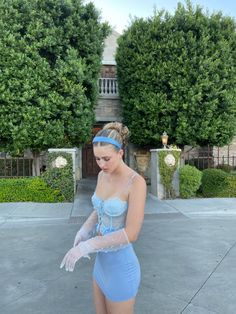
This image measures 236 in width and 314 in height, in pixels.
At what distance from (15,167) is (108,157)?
11.2 meters

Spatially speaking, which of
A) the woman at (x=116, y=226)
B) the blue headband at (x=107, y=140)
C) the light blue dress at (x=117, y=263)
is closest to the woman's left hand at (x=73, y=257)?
the woman at (x=116, y=226)

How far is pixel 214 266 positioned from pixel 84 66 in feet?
27.7

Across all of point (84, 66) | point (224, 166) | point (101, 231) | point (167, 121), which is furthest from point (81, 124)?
point (101, 231)

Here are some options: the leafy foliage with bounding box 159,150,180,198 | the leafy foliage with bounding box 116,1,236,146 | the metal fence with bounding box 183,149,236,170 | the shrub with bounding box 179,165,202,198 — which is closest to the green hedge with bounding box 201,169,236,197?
the shrub with bounding box 179,165,202,198

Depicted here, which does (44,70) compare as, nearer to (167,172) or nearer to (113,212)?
(167,172)

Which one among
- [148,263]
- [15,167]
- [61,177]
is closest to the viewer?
[148,263]

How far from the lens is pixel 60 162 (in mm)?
10500

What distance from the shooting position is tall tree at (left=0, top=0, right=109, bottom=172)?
10.6 metres

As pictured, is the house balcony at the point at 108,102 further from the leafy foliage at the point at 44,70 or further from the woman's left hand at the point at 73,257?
the woman's left hand at the point at 73,257

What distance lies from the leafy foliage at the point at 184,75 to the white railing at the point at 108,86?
267 cm

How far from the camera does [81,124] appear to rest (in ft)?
37.8

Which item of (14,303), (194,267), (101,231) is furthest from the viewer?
(194,267)

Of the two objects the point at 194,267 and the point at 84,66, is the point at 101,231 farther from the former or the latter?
the point at 84,66

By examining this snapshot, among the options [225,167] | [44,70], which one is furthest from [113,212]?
[225,167]
